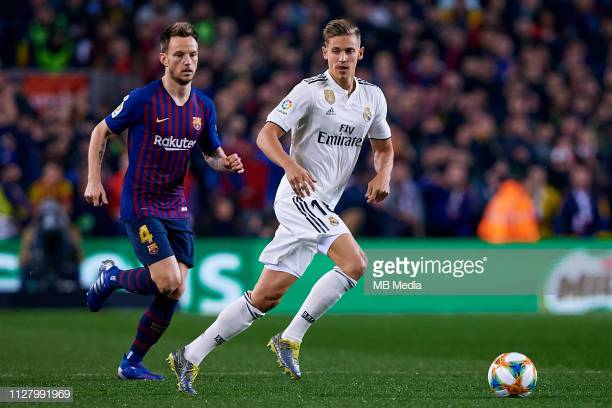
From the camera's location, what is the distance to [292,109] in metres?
7.43

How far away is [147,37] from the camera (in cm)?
1841

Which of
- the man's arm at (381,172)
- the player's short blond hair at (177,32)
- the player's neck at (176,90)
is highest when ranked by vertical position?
the player's short blond hair at (177,32)

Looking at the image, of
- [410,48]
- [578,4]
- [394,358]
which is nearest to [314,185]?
[394,358]

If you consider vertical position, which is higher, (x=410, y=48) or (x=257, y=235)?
(x=410, y=48)

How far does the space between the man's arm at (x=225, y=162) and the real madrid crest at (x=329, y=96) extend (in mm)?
693

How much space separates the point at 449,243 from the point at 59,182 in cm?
522

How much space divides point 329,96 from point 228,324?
160 centimetres

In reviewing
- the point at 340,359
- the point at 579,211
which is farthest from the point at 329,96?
the point at 579,211

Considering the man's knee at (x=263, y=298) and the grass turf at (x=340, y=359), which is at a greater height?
the man's knee at (x=263, y=298)

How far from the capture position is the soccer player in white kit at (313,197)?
734 cm

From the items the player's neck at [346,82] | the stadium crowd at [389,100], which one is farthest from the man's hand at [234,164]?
the stadium crowd at [389,100]

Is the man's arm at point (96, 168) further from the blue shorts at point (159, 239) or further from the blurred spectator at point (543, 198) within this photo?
the blurred spectator at point (543, 198)

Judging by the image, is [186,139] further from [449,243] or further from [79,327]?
[449,243]

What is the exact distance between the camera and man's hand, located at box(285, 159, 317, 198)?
7.03 m
